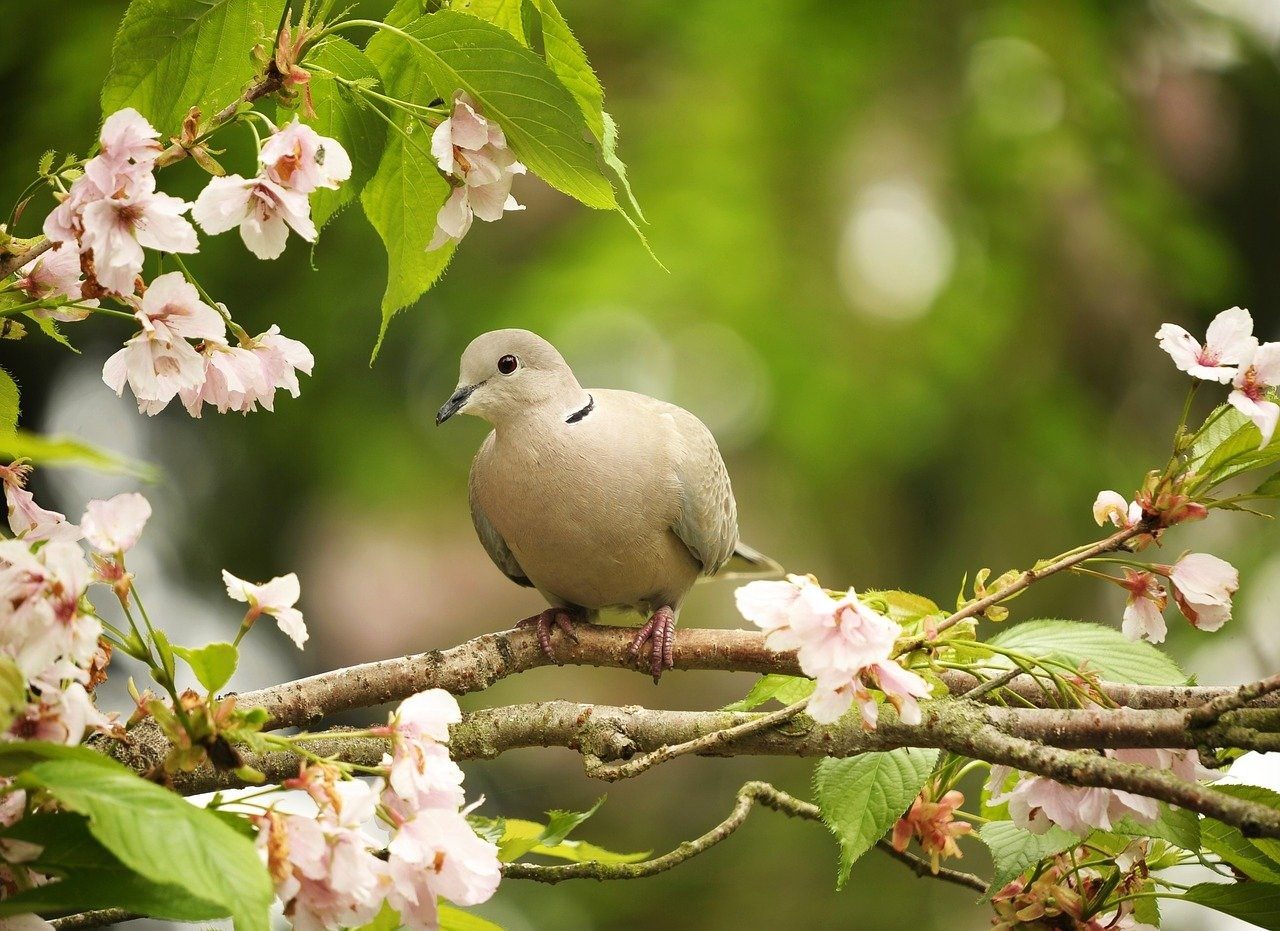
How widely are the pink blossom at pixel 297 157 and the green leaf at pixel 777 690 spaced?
86cm

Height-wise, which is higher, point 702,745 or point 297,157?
point 297,157

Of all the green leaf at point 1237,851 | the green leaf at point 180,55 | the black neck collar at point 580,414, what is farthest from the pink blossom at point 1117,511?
the black neck collar at point 580,414

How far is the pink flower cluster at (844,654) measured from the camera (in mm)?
1300

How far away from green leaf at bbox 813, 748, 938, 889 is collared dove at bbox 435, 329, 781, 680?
0.85 metres

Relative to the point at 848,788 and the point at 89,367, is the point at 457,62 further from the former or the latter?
the point at 89,367

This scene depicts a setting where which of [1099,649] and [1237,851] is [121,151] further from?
[1237,851]

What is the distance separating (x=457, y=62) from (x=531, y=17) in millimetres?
288

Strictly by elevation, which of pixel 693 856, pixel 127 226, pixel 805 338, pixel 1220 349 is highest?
pixel 805 338

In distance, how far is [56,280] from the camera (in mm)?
1305

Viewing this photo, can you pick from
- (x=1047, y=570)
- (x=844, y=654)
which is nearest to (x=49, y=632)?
(x=844, y=654)

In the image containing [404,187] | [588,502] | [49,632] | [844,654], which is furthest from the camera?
[588,502]

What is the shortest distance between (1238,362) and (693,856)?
0.95 m

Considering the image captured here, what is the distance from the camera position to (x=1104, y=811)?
1474 mm

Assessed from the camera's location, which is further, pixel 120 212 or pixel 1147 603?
pixel 1147 603
